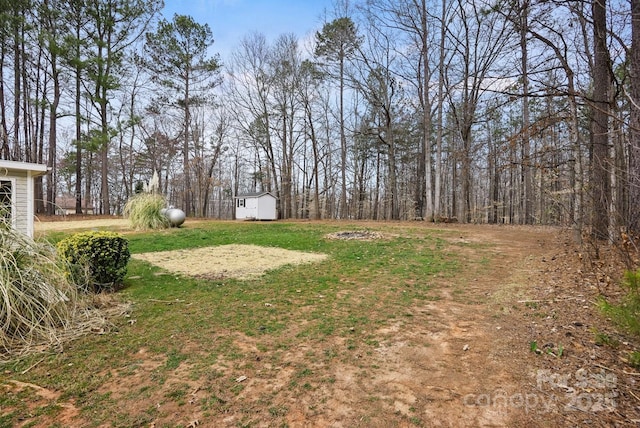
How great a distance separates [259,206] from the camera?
17.4 meters

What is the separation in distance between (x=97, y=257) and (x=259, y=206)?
45.1 ft

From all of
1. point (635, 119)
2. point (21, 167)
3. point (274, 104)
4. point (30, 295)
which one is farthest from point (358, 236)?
point (274, 104)

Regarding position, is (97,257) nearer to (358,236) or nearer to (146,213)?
(358,236)

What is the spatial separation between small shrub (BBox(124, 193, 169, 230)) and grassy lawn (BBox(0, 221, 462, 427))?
676cm

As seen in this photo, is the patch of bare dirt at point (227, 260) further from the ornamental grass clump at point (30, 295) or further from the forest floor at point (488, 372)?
the forest floor at point (488, 372)

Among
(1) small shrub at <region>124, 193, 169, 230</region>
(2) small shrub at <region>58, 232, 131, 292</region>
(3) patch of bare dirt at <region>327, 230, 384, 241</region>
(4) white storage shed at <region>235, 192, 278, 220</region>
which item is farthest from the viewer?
(4) white storage shed at <region>235, 192, 278, 220</region>

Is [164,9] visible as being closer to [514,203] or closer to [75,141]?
[75,141]

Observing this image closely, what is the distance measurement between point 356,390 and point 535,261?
489cm

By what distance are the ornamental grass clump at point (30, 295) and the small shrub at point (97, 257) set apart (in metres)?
0.62

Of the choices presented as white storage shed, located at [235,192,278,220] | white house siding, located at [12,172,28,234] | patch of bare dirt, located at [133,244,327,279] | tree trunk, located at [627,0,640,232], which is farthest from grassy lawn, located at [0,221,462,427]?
white storage shed, located at [235,192,278,220]

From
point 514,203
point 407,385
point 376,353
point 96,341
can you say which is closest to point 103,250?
point 96,341

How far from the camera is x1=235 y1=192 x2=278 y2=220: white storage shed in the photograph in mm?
17438

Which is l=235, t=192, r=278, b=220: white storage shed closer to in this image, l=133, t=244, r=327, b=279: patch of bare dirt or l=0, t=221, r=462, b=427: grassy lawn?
l=133, t=244, r=327, b=279: patch of bare dirt

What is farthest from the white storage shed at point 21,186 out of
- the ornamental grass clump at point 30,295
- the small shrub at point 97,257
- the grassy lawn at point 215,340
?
the ornamental grass clump at point 30,295
